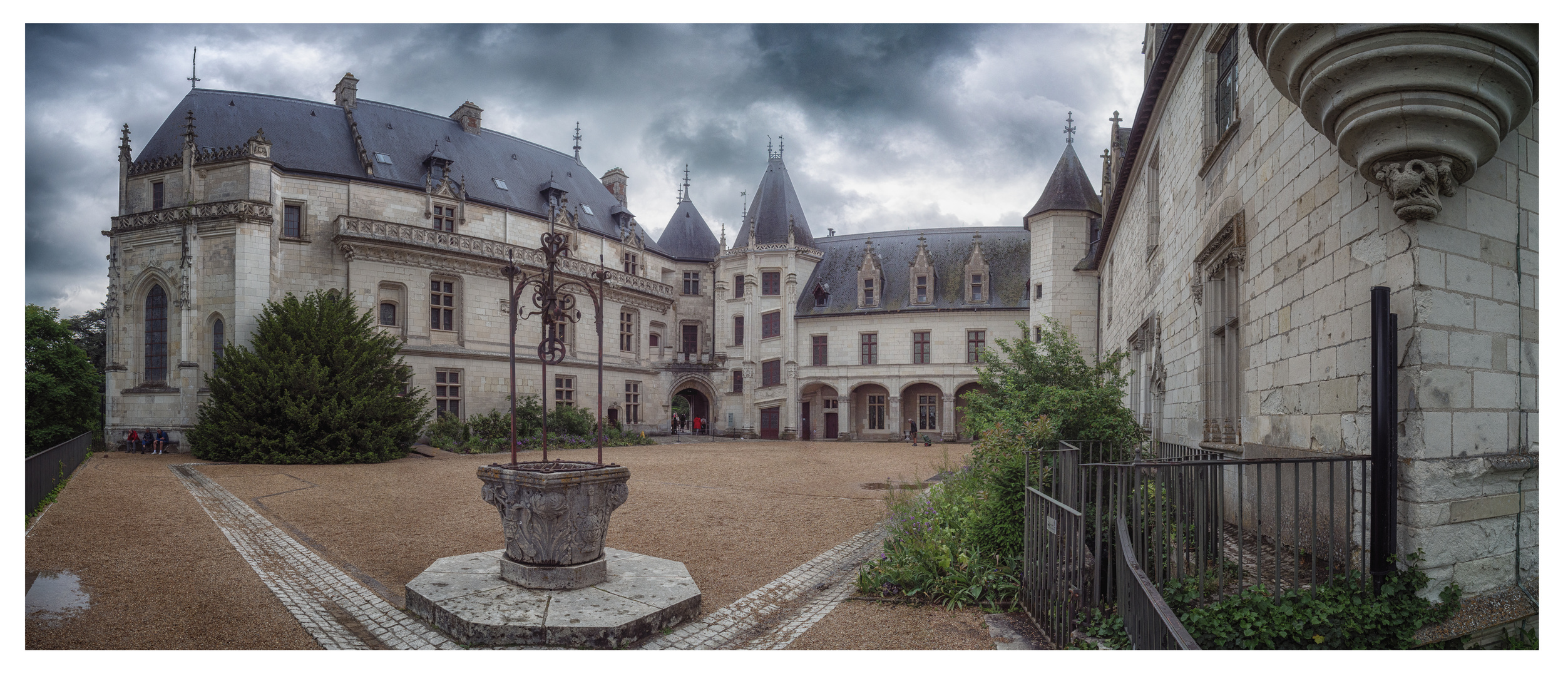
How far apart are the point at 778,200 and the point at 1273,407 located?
28.6 metres

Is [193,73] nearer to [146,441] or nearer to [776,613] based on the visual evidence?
Result: [776,613]

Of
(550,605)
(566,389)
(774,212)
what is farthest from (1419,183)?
(774,212)

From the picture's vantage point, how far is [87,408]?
11.0 metres

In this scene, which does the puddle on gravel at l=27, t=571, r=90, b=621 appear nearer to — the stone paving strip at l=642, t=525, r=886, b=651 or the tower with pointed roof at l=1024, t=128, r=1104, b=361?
the stone paving strip at l=642, t=525, r=886, b=651

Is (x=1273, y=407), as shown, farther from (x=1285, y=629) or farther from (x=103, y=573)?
(x=103, y=573)

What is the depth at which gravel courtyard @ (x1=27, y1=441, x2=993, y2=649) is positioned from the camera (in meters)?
4.57

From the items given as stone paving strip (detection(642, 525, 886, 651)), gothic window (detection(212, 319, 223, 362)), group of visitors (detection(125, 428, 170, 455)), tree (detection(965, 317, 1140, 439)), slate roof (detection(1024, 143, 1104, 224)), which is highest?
slate roof (detection(1024, 143, 1104, 224))

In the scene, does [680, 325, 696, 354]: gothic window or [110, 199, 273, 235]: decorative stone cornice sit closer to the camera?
[110, 199, 273, 235]: decorative stone cornice

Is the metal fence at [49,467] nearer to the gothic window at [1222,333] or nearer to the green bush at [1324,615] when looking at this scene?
the green bush at [1324,615]

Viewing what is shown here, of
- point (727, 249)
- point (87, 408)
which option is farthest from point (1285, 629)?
point (727, 249)

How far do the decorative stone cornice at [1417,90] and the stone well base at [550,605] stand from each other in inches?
171

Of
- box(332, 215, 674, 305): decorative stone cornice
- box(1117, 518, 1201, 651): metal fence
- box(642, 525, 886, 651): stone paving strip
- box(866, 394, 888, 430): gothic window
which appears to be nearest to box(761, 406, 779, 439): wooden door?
box(866, 394, 888, 430): gothic window

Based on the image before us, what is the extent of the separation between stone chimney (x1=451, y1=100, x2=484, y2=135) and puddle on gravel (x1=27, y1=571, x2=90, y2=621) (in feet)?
79.9

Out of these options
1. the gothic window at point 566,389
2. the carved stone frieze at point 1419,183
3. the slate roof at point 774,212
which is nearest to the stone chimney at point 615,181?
the slate roof at point 774,212
